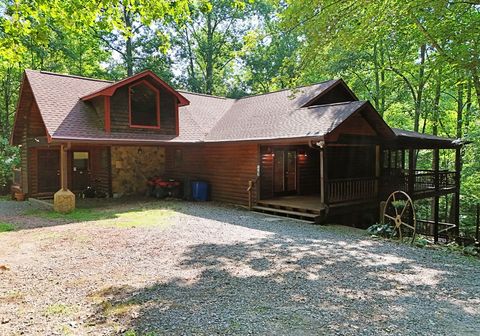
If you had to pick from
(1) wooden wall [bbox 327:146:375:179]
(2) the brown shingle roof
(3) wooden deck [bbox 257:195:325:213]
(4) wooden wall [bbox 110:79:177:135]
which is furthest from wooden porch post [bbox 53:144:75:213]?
(1) wooden wall [bbox 327:146:375:179]

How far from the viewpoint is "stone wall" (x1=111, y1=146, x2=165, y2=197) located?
14.9 m

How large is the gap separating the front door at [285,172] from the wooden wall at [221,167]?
1371 mm

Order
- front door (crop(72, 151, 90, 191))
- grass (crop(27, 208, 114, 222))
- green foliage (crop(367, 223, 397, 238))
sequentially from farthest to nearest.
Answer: front door (crop(72, 151, 90, 191)) → grass (crop(27, 208, 114, 222)) → green foliage (crop(367, 223, 397, 238))

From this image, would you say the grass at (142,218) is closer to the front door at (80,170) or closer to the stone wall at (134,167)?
the stone wall at (134,167)

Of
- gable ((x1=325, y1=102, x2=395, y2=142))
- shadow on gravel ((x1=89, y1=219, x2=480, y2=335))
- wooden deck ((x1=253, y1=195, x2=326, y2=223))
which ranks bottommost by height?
shadow on gravel ((x1=89, y1=219, x2=480, y2=335))

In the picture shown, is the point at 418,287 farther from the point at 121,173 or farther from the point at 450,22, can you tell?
the point at 121,173

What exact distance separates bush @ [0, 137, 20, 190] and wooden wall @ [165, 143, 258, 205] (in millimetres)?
7200

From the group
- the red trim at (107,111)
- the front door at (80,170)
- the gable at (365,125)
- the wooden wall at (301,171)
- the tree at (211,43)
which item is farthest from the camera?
the tree at (211,43)

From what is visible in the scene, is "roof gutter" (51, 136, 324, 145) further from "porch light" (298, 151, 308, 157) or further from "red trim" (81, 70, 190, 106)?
"porch light" (298, 151, 308, 157)

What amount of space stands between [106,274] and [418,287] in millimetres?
4580

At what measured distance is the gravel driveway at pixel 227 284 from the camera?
3.66 m

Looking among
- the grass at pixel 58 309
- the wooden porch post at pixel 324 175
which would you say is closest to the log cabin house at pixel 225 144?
the wooden porch post at pixel 324 175

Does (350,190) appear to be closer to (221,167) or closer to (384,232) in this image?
(384,232)

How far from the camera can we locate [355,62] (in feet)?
66.1
